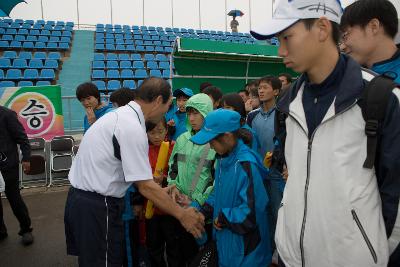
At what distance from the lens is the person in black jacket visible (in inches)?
165

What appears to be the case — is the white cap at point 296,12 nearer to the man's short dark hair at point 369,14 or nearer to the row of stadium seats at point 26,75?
the man's short dark hair at point 369,14

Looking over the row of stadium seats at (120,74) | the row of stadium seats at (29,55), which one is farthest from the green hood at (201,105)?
the row of stadium seats at (29,55)

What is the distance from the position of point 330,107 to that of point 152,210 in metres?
2.19

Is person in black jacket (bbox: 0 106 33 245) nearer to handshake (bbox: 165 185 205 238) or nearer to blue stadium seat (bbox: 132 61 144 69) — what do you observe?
handshake (bbox: 165 185 205 238)

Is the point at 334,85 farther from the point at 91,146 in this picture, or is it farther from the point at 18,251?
Answer: the point at 18,251

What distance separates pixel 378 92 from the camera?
1115 mm

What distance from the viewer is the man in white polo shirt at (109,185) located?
218 centimetres

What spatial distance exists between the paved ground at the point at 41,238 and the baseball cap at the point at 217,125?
2712mm

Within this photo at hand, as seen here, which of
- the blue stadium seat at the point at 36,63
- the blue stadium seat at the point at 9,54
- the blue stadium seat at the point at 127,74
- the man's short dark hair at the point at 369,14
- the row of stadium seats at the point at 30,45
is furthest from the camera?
the row of stadium seats at the point at 30,45

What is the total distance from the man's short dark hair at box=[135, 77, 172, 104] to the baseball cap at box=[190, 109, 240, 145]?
442 mm

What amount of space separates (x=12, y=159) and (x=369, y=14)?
4.52 metres

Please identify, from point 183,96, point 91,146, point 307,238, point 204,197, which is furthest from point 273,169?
point 183,96

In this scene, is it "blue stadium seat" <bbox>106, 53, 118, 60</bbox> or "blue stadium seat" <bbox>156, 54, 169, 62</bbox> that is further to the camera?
"blue stadium seat" <bbox>156, 54, 169, 62</bbox>

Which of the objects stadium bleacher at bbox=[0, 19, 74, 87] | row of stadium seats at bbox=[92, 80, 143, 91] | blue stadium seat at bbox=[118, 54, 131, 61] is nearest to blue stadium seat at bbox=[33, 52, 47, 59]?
stadium bleacher at bbox=[0, 19, 74, 87]
